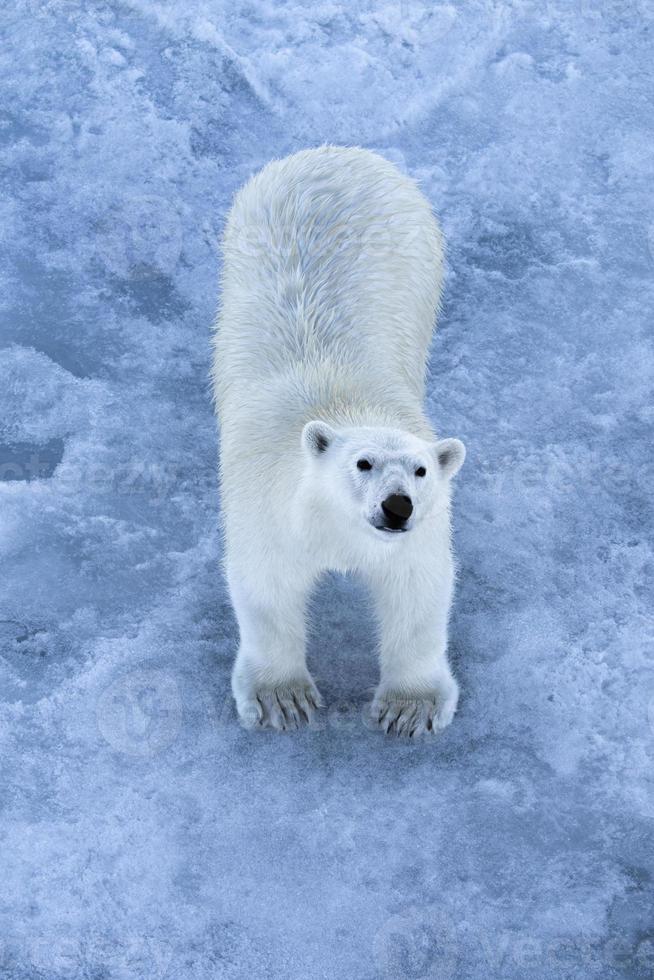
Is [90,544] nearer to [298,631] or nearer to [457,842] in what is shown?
[298,631]

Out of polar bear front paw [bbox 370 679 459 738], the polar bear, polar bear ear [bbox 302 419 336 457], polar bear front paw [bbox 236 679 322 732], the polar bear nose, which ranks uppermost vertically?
the polar bear nose

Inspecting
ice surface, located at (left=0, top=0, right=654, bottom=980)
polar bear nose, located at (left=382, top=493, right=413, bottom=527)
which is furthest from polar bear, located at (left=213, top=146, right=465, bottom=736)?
ice surface, located at (left=0, top=0, right=654, bottom=980)

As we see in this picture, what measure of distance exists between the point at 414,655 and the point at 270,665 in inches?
15.5

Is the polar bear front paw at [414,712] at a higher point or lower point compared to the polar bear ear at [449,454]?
lower

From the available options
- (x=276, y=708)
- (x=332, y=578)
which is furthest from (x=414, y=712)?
(x=332, y=578)

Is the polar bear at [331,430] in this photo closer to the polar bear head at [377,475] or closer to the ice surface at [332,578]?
the polar bear head at [377,475]

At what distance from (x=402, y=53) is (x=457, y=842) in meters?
3.57

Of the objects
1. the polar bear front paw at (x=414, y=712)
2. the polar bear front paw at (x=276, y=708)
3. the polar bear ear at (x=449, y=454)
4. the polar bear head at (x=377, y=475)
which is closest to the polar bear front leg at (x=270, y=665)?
the polar bear front paw at (x=276, y=708)

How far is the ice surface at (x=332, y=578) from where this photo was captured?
9.33 ft

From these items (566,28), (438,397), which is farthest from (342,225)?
(566,28)

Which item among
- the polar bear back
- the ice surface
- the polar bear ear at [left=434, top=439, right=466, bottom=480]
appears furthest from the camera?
the polar bear back

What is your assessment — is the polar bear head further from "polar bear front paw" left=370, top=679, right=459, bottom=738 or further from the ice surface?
the ice surface

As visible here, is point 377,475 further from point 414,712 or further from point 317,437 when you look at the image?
point 414,712

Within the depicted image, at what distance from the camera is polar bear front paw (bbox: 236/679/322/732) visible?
3131 mm
